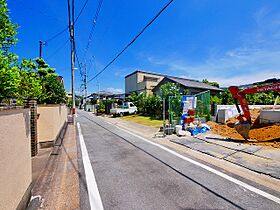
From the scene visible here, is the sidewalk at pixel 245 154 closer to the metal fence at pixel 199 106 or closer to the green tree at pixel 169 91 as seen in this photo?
the metal fence at pixel 199 106

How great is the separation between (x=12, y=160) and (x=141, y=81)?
33.3m

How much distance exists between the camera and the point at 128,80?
38969 mm

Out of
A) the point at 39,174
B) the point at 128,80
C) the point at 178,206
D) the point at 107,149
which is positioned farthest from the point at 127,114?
the point at 178,206

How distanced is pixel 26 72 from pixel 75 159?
3897mm

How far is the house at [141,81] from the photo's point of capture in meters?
32.6

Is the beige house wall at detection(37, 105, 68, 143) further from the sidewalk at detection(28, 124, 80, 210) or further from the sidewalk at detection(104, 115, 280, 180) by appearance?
the sidewalk at detection(104, 115, 280, 180)

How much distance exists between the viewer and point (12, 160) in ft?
8.26

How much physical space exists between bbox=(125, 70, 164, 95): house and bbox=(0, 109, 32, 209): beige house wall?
28813mm

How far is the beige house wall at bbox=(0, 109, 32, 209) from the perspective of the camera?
2225 mm

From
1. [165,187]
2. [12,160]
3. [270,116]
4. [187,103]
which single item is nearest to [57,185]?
[12,160]

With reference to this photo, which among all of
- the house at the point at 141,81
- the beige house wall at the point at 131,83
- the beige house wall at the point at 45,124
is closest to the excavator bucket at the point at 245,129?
the beige house wall at the point at 45,124

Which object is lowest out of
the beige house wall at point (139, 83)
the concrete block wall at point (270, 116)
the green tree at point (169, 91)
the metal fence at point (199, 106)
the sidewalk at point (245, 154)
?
the sidewalk at point (245, 154)

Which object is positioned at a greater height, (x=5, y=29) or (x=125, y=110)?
(x=5, y=29)

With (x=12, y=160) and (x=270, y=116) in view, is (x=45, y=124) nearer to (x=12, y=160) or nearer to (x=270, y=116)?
(x=12, y=160)
